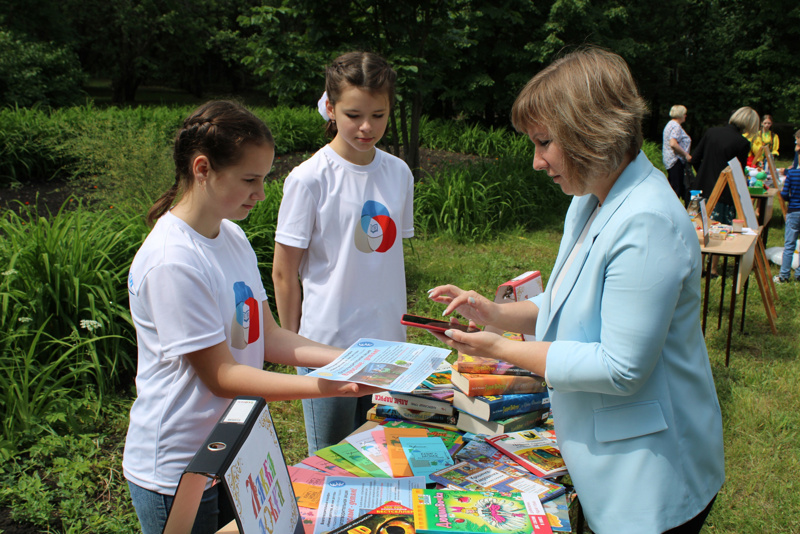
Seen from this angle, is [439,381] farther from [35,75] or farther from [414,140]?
[35,75]

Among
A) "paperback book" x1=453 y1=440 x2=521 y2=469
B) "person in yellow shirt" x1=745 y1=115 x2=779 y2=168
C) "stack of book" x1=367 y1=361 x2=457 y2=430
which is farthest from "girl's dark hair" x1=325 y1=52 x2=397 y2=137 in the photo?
"person in yellow shirt" x1=745 y1=115 x2=779 y2=168

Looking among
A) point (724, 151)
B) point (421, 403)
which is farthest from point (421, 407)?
point (724, 151)

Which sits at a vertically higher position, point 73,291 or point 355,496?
point 355,496

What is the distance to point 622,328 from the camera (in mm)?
1345

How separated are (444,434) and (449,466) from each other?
28 centimetres

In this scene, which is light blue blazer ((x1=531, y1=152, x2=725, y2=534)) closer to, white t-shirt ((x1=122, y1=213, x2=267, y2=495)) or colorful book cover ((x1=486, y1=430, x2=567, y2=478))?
colorful book cover ((x1=486, y1=430, x2=567, y2=478))

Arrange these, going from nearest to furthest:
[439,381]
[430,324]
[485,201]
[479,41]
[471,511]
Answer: [471,511]
[430,324]
[439,381]
[485,201]
[479,41]

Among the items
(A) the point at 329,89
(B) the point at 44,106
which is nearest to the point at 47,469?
(A) the point at 329,89

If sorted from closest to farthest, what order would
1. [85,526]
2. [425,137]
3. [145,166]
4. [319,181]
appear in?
[319,181], [85,526], [145,166], [425,137]

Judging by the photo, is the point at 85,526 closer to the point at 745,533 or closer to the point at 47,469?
the point at 47,469

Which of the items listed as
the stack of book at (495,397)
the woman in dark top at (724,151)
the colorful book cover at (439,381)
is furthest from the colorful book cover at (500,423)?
the woman in dark top at (724,151)

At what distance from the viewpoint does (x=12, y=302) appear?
3703 mm

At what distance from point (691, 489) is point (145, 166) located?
6280 millimetres

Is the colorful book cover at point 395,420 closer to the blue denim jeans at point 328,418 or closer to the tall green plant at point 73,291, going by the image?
the blue denim jeans at point 328,418
